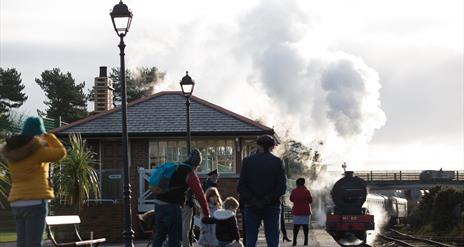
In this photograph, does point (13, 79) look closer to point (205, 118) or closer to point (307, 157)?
point (307, 157)

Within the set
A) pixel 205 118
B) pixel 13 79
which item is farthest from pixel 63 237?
pixel 13 79

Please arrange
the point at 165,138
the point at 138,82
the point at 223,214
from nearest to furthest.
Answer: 1. the point at 223,214
2. the point at 165,138
3. the point at 138,82

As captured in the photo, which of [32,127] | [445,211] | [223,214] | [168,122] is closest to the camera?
[32,127]

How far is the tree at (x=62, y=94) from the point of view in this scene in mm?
80500

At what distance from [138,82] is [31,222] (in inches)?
3418

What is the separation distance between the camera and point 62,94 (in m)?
81.4

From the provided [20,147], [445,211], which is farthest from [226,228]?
[445,211]

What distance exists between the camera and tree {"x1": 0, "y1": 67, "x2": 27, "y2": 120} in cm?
7725

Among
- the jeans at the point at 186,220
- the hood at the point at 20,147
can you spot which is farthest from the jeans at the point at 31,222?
the jeans at the point at 186,220

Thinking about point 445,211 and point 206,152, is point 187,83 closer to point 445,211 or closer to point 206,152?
point 206,152

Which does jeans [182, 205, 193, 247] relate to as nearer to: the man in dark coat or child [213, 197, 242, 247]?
child [213, 197, 242, 247]

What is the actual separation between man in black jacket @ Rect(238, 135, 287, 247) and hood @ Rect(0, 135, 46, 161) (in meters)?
3.52

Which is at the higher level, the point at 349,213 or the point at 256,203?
the point at 256,203

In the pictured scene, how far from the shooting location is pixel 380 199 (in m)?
49.1
